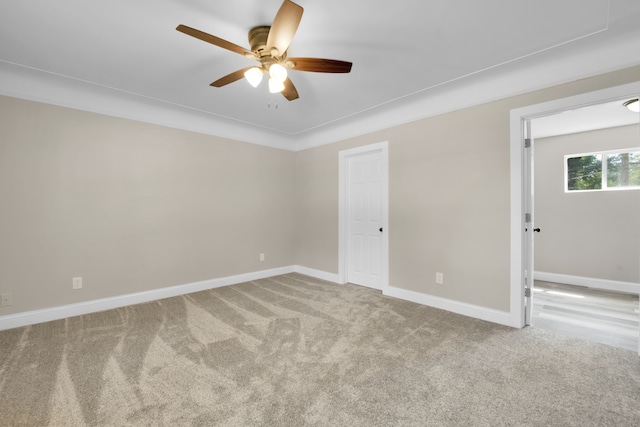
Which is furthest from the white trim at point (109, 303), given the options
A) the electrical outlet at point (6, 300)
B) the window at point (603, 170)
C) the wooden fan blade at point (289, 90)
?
the window at point (603, 170)

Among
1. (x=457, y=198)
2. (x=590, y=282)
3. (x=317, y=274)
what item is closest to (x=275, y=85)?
(x=457, y=198)

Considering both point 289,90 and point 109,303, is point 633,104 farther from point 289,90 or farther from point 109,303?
point 109,303

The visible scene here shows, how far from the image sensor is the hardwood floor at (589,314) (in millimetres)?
2633

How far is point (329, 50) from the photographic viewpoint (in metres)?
2.37

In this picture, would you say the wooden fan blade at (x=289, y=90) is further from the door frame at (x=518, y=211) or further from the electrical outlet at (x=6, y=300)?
the electrical outlet at (x=6, y=300)

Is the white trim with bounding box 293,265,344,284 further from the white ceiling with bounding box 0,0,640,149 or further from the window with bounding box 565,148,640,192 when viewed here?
the window with bounding box 565,148,640,192

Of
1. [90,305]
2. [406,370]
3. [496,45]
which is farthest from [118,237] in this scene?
[496,45]

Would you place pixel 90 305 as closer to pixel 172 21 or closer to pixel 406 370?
pixel 172 21

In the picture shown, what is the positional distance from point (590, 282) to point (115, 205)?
677 cm

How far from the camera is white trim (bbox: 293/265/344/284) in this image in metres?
4.50

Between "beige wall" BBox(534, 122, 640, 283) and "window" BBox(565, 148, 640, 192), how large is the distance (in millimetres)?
94

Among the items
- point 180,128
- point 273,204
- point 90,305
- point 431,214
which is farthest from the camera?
point 273,204

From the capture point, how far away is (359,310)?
10.6ft

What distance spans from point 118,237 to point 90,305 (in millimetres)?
793
